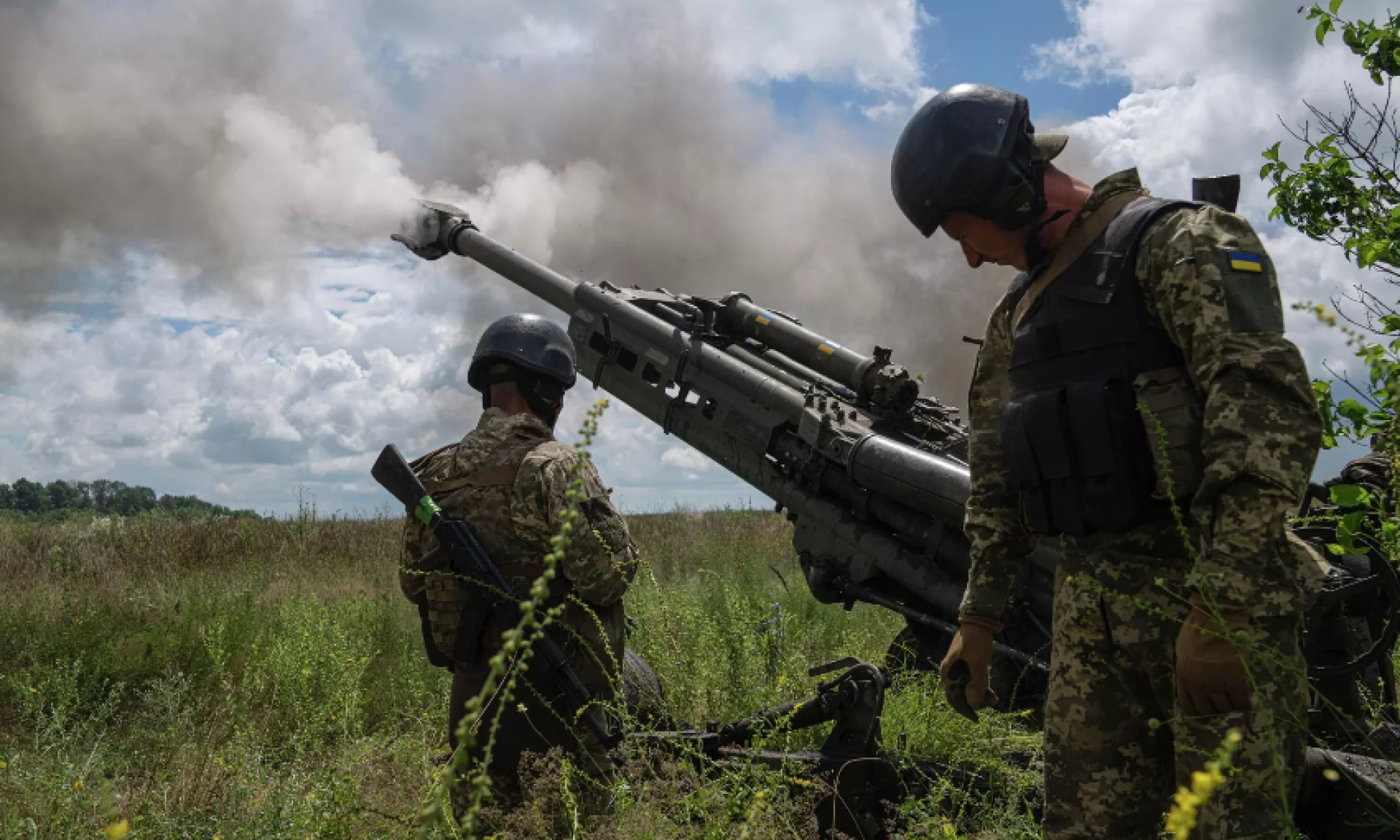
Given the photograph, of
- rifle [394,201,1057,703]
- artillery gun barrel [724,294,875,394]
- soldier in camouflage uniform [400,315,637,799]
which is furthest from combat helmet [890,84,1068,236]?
artillery gun barrel [724,294,875,394]

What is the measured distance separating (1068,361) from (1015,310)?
1.04ft

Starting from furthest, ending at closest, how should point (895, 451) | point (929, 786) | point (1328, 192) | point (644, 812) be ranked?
point (895, 451) < point (1328, 192) < point (929, 786) < point (644, 812)

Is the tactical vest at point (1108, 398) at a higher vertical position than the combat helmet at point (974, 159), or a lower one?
lower

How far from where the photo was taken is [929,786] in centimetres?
347

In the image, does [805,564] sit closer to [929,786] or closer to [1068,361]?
[929,786]

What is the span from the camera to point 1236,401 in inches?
78.2

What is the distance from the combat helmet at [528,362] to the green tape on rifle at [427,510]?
19.0 inches

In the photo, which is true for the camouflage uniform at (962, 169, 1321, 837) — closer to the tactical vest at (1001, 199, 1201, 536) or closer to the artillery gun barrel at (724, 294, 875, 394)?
the tactical vest at (1001, 199, 1201, 536)

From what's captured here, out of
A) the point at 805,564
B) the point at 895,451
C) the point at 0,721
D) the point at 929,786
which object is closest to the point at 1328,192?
the point at 895,451

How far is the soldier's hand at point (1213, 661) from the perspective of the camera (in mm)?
1914

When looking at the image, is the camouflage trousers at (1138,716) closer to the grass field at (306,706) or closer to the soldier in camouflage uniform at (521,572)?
the grass field at (306,706)

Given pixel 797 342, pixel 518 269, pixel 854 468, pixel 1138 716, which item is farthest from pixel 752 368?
pixel 1138 716

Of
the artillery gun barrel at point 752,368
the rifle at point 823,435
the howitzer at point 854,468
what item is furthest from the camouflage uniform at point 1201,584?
the artillery gun barrel at point 752,368

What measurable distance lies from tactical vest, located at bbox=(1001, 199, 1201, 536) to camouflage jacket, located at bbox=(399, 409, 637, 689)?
158 cm
